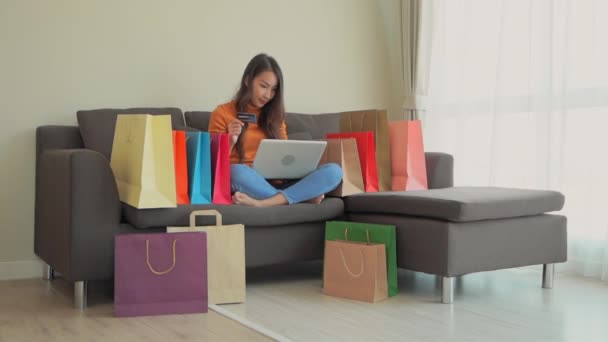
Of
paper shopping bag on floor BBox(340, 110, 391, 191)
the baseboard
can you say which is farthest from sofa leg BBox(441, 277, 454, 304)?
the baseboard

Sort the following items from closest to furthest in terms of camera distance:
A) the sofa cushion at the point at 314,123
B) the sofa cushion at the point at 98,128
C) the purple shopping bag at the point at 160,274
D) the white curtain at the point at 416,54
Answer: the purple shopping bag at the point at 160,274
the sofa cushion at the point at 98,128
the sofa cushion at the point at 314,123
the white curtain at the point at 416,54

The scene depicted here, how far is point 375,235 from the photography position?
2965 mm

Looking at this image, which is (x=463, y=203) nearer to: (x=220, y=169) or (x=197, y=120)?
(x=220, y=169)

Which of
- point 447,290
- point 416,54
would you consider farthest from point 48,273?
point 416,54

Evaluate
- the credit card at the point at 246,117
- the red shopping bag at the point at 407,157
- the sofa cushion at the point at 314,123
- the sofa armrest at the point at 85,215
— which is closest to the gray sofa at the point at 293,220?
the sofa armrest at the point at 85,215

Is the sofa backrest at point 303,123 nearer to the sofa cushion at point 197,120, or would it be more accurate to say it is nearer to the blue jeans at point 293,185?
the sofa cushion at point 197,120

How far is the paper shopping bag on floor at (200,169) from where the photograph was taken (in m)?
2.99

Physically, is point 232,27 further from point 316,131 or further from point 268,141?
point 268,141

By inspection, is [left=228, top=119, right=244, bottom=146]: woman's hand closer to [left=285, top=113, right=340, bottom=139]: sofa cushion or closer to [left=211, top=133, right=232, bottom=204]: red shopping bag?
[left=211, top=133, right=232, bottom=204]: red shopping bag

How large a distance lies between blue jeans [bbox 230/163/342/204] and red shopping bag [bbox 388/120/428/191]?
0.39m

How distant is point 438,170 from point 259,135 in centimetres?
93

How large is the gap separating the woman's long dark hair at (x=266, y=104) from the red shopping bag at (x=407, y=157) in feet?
1.83

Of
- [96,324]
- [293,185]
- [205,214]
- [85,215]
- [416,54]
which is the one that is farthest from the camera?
[416,54]

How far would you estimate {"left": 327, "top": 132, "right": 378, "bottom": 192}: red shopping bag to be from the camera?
344cm
